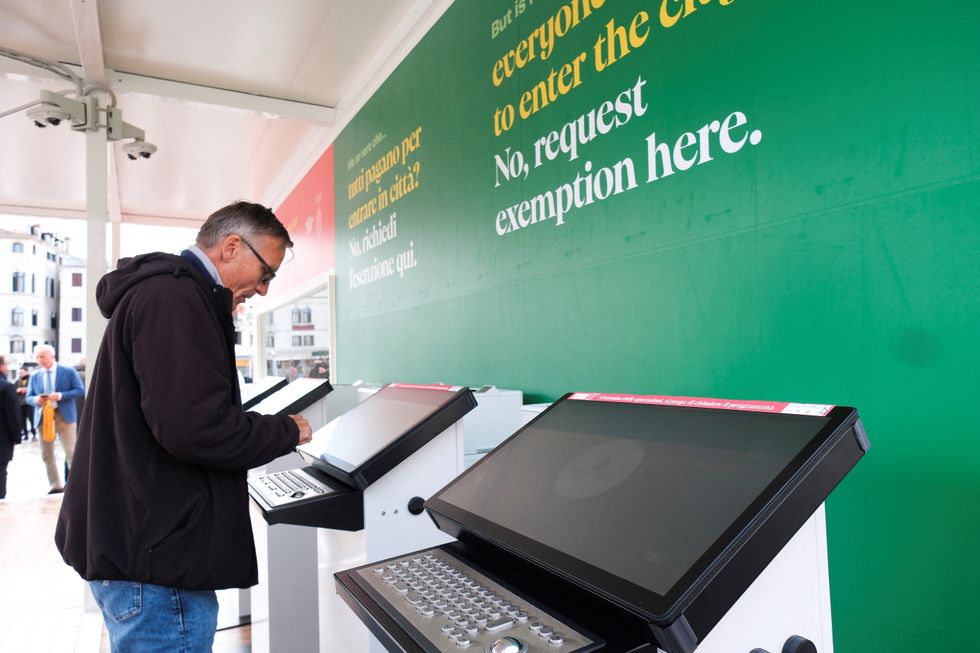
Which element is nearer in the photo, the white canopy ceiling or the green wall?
the green wall

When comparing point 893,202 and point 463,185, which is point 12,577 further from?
point 893,202

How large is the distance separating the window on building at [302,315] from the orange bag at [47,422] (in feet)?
8.88

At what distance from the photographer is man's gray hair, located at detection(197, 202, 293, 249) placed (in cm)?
161

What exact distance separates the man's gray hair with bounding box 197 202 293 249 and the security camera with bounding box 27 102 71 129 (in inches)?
111

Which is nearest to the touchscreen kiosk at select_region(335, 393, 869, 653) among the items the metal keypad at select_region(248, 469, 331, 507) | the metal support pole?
the metal keypad at select_region(248, 469, 331, 507)

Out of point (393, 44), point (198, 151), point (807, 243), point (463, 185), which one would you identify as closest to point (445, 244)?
point (463, 185)

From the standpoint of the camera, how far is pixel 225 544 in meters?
1.39

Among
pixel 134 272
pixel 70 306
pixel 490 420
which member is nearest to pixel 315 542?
pixel 490 420

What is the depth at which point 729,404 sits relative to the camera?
3.47 feet

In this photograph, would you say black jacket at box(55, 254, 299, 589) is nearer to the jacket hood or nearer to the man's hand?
the jacket hood

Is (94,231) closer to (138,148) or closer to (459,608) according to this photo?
(138,148)

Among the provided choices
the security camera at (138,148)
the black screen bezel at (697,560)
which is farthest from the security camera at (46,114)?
the black screen bezel at (697,560)

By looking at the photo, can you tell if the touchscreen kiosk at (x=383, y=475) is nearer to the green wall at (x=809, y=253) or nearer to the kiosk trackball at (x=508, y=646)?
the green wall at (x=809, y=253)

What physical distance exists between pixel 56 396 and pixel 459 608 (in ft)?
25.2
